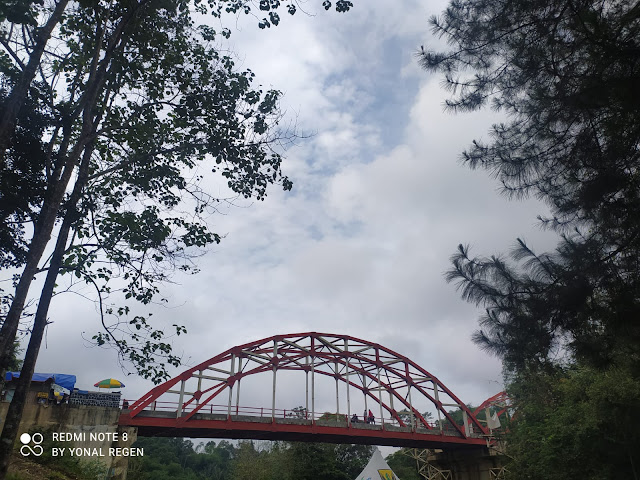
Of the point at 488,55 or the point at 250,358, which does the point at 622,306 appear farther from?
the point at 250,358

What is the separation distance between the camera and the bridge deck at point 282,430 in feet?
84.1

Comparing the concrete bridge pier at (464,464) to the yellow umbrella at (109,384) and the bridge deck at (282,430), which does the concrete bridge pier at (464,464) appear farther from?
the yellow umbrella at (109,384)

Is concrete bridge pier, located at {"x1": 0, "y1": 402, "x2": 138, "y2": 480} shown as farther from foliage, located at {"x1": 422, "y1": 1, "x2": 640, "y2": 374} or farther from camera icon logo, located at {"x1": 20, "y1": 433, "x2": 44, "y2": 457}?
foliage, located at {"x1": 422, "y1": 1, "x2": 640, "y2": 374}

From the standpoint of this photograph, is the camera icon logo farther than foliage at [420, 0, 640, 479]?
Yes

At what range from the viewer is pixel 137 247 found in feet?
29.0

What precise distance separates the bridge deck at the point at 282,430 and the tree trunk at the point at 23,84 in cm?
2049

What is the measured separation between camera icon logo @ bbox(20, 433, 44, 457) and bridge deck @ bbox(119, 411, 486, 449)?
8021mm

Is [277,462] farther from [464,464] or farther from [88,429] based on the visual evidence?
[88,429]

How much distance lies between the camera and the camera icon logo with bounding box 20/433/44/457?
14384 millimetres

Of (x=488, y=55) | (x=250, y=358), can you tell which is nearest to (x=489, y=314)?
(x=488, y=55)

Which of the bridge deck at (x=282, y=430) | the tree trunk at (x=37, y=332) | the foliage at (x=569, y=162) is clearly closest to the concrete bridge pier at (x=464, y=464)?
the bridge deck at (x=282, y=430)

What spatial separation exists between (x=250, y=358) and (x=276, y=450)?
14818 mm

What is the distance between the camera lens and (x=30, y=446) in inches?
588

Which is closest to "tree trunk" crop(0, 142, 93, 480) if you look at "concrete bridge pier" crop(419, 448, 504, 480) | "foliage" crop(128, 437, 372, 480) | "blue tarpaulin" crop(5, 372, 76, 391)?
"blue tarpaulin" crop(5, 372, 76, 391)
